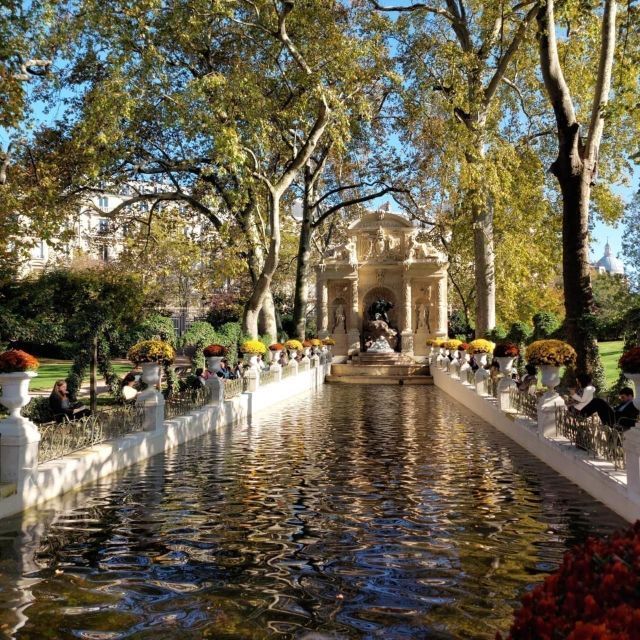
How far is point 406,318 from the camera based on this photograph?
4109cm

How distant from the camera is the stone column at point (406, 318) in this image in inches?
1594

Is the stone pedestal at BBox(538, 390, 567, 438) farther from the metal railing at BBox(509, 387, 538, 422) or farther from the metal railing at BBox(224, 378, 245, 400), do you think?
the metal railing at BBox(224, 378, 245, 400)

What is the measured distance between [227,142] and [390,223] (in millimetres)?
23190

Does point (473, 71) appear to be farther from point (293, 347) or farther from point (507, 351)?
point (293, 347)

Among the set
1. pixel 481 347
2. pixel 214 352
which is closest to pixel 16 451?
pixel 214 352

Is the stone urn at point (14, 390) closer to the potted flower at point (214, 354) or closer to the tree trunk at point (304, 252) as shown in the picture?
the potted flower at point (214, 354)

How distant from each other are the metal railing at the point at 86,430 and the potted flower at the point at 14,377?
855 millimetres

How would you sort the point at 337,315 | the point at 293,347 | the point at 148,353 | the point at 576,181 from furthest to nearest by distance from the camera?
the point at 337,315 → the point at 293,347 → the point at 576,181 → the point at 148,353

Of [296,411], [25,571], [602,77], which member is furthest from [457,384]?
[25,571]

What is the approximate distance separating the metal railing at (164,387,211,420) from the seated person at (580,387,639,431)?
812 cm

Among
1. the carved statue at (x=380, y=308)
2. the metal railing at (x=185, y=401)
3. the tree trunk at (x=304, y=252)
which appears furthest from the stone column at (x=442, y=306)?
the metal railing at (x=185, y=401)

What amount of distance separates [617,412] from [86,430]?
8.01 metres

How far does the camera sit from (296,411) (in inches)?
815

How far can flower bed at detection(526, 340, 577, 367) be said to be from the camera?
40.3 ft
